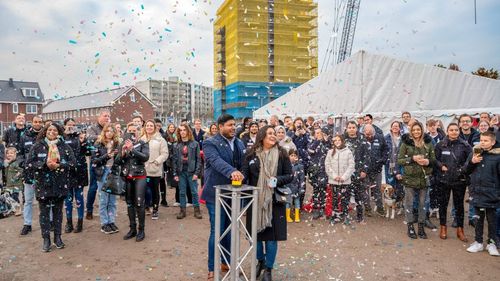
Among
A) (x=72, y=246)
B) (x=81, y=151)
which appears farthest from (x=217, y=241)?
(x=81, y=151)

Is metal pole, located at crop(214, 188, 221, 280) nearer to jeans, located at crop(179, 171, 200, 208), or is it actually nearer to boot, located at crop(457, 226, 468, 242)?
jeans, located at crop(179, 171, 200, 208)

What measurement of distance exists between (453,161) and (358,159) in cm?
181

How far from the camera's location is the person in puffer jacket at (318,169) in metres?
7.47

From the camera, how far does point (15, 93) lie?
49.3 metres

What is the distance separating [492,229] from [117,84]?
8275mm

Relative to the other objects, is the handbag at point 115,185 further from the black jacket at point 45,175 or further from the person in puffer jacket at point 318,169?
the person in puffer jacket at point 318,169

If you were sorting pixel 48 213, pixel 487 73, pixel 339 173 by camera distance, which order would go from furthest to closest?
pixel 487 73, pixel 339 173, pixel 48 213

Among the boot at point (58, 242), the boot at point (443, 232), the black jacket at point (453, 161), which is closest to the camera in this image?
the boot at point (58, 242)

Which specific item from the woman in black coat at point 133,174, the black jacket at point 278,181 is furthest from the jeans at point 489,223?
the woman in black coat at point 133,174

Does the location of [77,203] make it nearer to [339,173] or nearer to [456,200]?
[339,173]

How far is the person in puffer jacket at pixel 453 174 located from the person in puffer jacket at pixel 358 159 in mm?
1455

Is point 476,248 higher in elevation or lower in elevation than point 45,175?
lower

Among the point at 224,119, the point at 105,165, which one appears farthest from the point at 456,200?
the point at 105,165

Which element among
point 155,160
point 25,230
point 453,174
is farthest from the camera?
point 155,160
